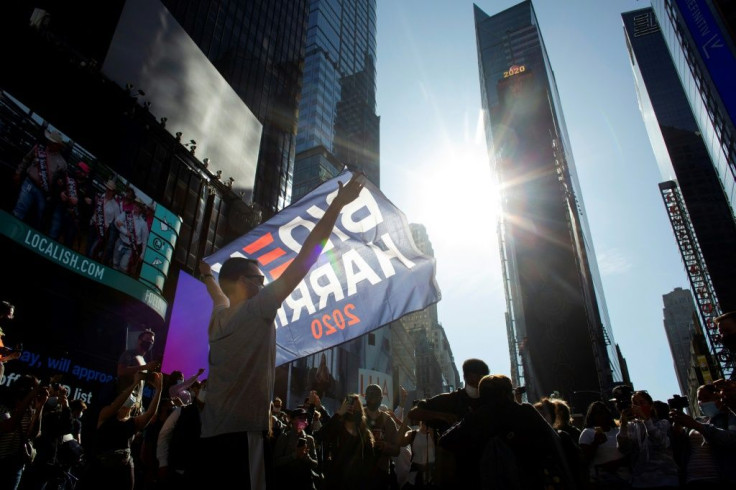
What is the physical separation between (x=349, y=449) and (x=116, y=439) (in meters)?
2.72

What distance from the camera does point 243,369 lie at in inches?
83.0

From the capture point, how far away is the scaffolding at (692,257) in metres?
78.9

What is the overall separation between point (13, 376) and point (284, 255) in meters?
12.4

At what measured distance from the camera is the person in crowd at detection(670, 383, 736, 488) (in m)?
4.21

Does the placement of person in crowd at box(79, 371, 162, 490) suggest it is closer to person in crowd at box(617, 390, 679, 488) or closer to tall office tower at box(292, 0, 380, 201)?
person in crowd at box(617, 390, 679, 488)

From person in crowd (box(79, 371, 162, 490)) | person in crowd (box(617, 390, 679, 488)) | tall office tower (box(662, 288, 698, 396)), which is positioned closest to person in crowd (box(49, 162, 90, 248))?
person in crowd (box(79, 371, 162, 490))

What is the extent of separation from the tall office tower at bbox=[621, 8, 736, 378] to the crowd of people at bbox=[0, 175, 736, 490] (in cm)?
8087

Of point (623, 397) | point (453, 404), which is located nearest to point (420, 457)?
point (453, 404)

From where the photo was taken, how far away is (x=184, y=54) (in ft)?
82.5

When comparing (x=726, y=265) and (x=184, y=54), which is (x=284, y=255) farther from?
(x=726, y=265)

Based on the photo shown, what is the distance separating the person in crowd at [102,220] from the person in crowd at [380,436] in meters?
13.2

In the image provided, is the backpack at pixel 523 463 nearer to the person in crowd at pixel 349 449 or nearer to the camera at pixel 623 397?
the camera at pixel 623 397

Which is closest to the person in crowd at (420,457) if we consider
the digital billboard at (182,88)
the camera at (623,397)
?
the camera at (623,397)

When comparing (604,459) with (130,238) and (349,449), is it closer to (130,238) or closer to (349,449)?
(349,449)
